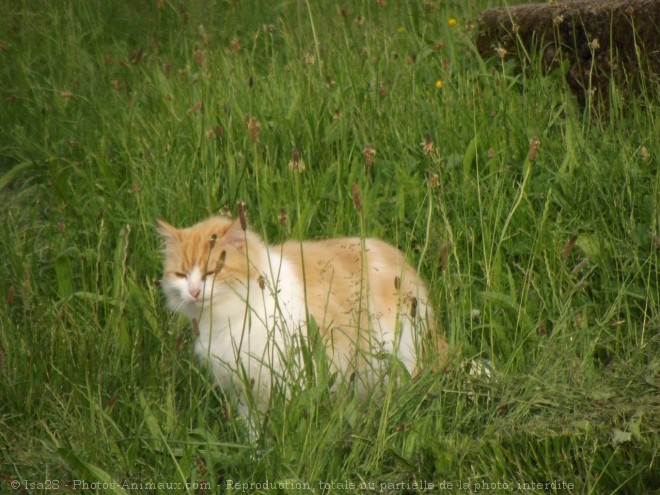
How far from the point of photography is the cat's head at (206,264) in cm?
346

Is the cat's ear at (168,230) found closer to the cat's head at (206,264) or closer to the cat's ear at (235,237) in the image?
the cat's head at (206,264)

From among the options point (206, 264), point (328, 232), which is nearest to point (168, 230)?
point (206, 264)

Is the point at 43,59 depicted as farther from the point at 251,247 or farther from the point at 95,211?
the point at 251,247

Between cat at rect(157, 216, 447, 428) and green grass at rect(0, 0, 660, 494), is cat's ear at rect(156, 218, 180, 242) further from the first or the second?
green grass at rect(0, 0, 660, 494)

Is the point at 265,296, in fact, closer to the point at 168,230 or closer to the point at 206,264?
the point at 206,264

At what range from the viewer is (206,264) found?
135 inches

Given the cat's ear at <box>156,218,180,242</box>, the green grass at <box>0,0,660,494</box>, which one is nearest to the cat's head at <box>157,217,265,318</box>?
the cat's ear at <box>156,218,180,242</box>

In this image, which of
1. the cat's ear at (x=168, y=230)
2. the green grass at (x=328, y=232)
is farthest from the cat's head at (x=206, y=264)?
the green grass at (x=328, y=232)

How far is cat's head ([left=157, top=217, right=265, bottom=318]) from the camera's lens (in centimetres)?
346

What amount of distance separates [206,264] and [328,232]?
90 centimetres

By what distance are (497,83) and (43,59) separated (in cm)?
269

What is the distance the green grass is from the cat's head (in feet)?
0.36

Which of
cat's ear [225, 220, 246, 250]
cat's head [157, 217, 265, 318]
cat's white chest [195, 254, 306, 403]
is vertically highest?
cat's ear [225, 220, 246, 250]

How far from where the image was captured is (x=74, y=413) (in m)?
3.11
